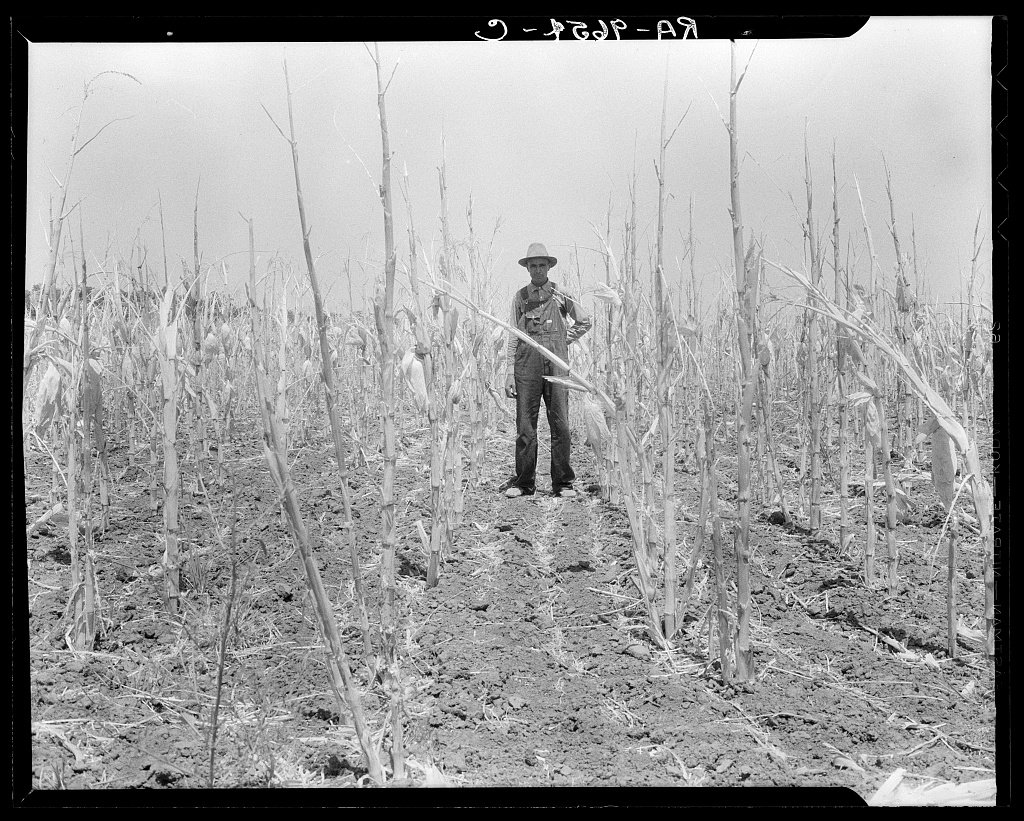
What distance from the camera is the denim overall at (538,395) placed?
2365 millimetres

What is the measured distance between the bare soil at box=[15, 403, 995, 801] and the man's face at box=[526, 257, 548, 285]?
0.85 meters

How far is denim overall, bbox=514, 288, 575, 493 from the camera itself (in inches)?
93.1

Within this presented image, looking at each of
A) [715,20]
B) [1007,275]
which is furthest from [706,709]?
[715,20]

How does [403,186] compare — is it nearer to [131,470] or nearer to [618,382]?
Result: [618,382]

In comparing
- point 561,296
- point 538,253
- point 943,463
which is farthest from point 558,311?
point 943,463

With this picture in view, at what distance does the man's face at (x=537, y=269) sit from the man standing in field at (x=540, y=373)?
0.02 m

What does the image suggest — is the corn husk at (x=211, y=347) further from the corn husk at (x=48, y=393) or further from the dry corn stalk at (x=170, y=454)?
the corn husk at (x=48, y=393)

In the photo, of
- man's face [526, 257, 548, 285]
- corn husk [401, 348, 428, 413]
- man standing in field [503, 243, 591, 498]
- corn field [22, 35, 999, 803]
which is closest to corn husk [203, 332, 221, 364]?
corn field [22, 35, 999, 803]

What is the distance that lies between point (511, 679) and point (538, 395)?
1.16 m

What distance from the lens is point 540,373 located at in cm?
264

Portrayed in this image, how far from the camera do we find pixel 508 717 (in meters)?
1.59

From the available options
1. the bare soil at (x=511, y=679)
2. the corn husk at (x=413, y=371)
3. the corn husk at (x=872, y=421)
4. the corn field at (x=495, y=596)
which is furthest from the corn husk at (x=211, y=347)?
the corn husk at (x=872, y=421)

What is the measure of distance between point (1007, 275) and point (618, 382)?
1.00 metres

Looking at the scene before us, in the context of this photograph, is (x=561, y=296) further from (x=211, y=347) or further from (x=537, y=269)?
(x=211, y=347)
